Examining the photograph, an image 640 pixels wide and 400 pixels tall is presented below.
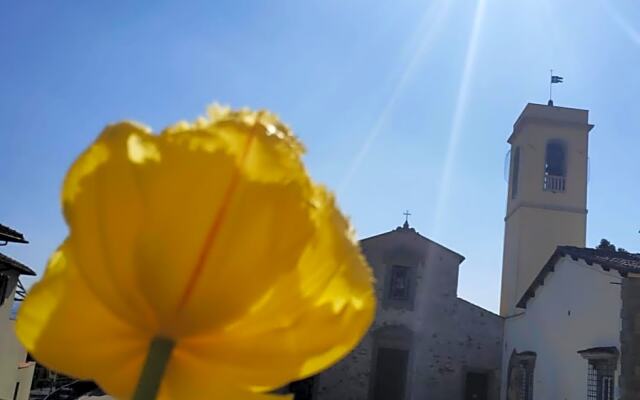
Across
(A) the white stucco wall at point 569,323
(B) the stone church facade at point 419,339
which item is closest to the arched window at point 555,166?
(B) the stone church facade at point 419,339

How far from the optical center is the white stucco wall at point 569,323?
1049 centimetres

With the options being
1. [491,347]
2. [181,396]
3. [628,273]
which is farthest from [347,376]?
[181,396]

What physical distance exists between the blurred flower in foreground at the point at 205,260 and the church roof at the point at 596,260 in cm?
1071

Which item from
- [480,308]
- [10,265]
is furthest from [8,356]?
[480,308]

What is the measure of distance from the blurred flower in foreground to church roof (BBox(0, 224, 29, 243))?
421 inches

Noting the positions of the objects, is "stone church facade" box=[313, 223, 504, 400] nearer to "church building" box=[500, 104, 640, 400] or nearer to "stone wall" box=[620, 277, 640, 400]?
"church building" box=[500, 104, 640, 400]

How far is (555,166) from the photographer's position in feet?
56.2

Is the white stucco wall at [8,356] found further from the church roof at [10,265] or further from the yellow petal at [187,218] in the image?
the yellow petal at [187,218]

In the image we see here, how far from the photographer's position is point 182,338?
42cm

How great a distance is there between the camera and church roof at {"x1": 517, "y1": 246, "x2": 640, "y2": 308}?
1025cm

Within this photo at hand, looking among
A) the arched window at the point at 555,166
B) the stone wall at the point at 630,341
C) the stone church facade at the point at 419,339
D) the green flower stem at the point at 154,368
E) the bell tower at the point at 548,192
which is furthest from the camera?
the arched window at the point at 555,166

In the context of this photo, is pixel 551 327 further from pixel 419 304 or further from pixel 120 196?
pixel 120 196

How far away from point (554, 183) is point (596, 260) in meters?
6.47

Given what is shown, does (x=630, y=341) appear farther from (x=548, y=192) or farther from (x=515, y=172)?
(x=515, y=172)
